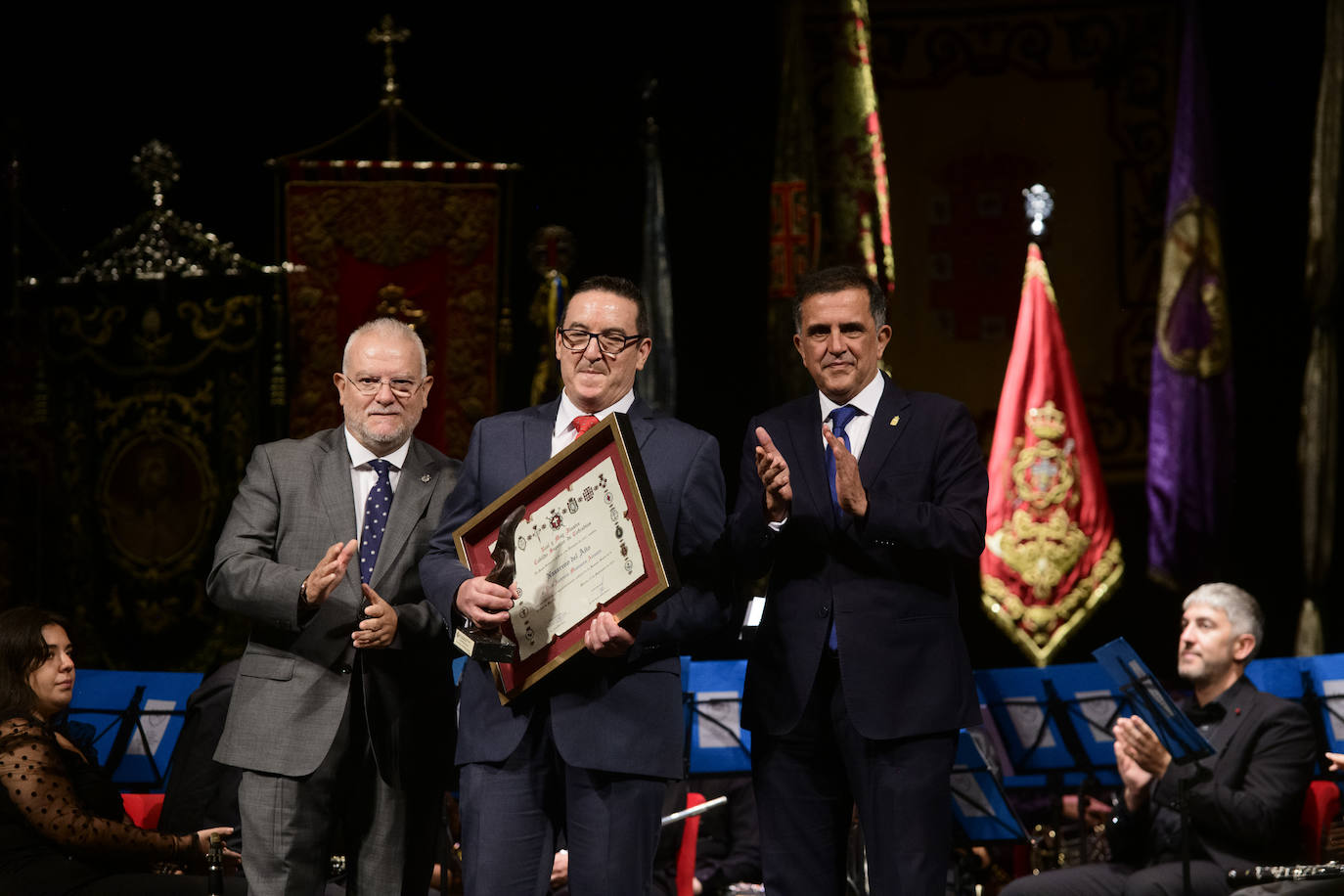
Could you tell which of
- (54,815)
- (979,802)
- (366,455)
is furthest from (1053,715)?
(54,815)

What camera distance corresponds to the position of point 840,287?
3.07 meters

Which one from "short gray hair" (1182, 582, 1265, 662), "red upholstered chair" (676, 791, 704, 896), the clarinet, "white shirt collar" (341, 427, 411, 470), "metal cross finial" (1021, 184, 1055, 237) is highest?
A: "metal cross finial" (1021, 184, 1055, 237)

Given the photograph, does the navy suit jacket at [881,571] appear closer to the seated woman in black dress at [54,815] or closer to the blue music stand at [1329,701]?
the seated woman in black dress at [54,815]

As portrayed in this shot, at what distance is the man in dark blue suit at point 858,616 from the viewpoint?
9.23 ft

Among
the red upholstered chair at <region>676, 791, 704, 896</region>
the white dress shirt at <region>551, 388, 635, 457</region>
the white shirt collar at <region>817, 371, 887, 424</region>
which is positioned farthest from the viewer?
the red upholstered chair at <region>676, 791, 704, 896</region>

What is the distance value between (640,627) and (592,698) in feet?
→ 0.53

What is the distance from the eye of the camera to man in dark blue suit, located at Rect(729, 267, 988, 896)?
111 inches

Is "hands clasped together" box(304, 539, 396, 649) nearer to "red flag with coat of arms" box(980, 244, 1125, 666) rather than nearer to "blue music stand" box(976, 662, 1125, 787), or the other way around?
"blue music stand" box(976, 662, 1125, 787)

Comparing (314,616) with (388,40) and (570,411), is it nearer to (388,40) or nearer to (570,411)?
(570,411)

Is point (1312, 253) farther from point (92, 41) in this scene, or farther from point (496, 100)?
point (92, 41)

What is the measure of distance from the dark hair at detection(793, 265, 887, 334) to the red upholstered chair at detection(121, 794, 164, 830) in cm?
264

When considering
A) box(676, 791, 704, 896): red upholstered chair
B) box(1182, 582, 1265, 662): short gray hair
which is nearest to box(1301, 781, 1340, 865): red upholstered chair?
box(1182, 582, 1265, 662): short gray hair

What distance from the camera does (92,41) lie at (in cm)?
679

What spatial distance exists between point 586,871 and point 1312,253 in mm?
4857
